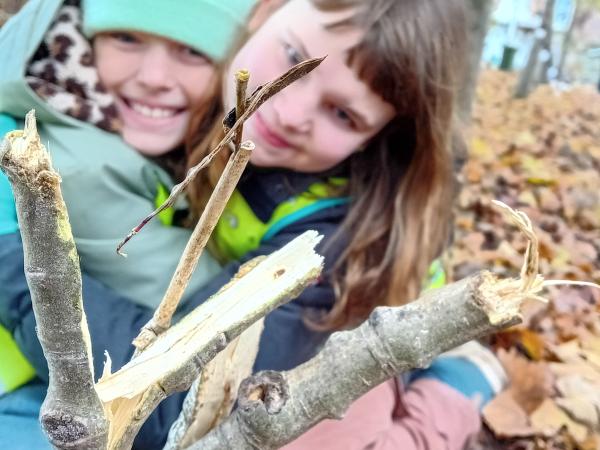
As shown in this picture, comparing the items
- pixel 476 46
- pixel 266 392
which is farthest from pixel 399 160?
pixel 476 46

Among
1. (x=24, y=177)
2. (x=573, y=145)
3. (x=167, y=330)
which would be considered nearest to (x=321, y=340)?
(x=167, y=330)

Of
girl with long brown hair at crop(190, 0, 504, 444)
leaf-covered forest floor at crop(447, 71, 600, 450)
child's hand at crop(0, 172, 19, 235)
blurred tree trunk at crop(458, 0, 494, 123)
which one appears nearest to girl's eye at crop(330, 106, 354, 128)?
girl with long brown hair at crop(190, 0, 504, 444)

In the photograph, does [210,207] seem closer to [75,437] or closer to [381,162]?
[75,437]

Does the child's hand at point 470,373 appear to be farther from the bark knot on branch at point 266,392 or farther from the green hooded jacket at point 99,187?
the bark knot on branch at point 266,392

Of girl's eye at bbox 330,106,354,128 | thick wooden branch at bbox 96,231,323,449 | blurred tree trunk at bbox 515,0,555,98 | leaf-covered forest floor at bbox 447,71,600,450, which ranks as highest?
thick wooden branch at bbox 96,231,323,449

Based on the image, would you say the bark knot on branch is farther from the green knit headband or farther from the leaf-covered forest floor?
the leaf-covered forest floor

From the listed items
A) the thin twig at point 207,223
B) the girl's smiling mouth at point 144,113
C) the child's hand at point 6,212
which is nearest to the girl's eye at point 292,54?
the girl's smiling mouth at point 144,113
